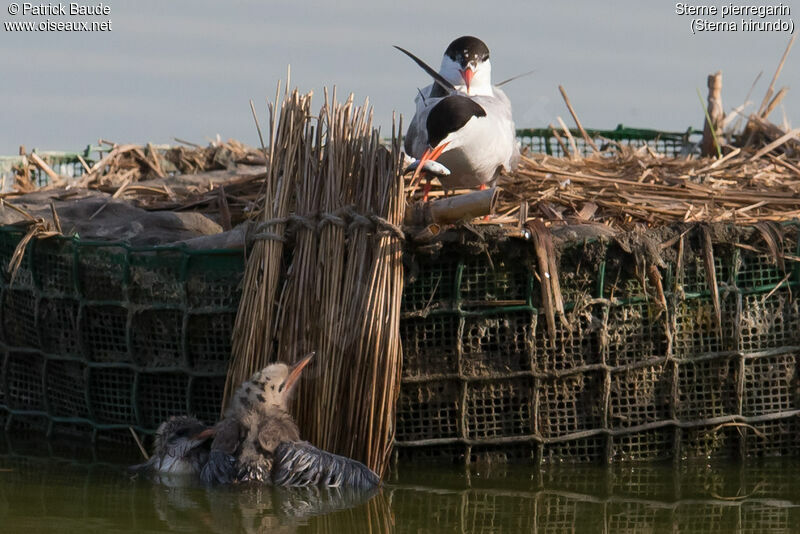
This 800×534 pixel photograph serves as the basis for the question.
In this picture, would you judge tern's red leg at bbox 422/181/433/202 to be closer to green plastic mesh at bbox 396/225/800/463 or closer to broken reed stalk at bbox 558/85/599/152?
green plastic mesh at bbox 396/225/800/463

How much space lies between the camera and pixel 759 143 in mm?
11305

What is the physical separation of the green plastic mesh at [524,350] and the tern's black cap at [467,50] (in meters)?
2.07

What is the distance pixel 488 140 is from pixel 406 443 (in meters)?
2.00

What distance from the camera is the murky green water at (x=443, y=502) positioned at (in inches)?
228

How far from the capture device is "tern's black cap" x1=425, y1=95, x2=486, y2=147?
23.8ft

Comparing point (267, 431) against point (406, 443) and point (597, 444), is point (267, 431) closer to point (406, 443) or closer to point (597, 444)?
point (406, 443)

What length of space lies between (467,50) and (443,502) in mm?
3475

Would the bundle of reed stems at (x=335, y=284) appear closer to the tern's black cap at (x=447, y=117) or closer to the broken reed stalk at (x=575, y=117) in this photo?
the tern's black cap at (x=447, y=117)

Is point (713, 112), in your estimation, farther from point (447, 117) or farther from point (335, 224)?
point (335, 224)

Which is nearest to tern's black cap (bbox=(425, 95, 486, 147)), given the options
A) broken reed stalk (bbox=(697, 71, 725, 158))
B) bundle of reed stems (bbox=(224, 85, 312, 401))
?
bundle of reed stems (bbox=(224, 85, 312, 401))

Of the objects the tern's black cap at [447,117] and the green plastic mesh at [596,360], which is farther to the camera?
the tern's black cap at [447,117]

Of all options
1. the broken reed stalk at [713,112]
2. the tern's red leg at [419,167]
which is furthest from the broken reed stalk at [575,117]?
the tern's red leg at [419,167]

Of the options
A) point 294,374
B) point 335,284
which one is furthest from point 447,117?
point 294,374

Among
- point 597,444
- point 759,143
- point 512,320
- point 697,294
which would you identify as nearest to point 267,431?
point 512,320
